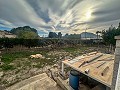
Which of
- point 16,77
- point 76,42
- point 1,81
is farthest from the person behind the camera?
point 76,42

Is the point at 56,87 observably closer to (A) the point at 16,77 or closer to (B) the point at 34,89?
(B) the point at 34,89

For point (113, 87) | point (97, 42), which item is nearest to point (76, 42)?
point (97, 42)

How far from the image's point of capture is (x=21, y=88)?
4520mm

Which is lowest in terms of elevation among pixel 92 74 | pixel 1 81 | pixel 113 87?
pixel 1 81

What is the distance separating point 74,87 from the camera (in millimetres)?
3996

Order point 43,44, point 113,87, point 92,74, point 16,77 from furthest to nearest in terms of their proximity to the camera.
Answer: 1. point 43,44
2. point 16,77
3. point 92,74
4. point 113,87

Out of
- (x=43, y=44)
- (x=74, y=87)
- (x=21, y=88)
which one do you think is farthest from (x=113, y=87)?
(x=43, y=44)

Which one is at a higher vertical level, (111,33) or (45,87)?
(111,33)

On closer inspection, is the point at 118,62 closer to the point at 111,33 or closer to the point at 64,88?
the point at 64,88

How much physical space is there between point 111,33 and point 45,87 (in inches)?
589

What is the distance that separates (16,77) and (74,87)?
11.6 ft

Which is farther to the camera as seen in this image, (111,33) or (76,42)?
(76,42)

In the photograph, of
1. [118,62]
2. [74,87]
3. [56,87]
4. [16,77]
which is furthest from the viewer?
[16,77]

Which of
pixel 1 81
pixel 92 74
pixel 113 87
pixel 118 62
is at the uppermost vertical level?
pixel 118 62
